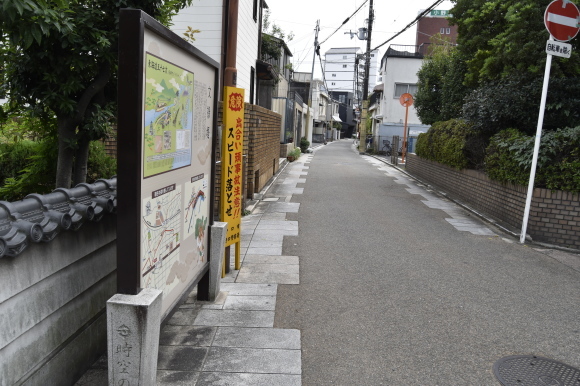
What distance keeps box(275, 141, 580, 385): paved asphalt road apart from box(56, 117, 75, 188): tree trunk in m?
2.82

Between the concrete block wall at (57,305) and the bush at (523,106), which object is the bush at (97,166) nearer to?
the concrete block wall at (57,305)

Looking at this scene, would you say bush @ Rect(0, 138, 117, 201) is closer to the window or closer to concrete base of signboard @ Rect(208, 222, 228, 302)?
concrete base of signboard @ Rect(208, 222, 228, 302)

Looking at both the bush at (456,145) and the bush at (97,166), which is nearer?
the bush at (97,166)

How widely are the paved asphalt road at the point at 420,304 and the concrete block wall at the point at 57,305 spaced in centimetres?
172

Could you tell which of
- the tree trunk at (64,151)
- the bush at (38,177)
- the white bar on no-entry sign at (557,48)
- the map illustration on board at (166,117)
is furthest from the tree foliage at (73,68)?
the white bar on no-entry sign at (557,48)

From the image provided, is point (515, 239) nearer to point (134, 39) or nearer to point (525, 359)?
point (525, 359)

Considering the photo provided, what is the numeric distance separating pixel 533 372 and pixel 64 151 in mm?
5181

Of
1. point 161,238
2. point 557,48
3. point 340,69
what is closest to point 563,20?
point 557,48

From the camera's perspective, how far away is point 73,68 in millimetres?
4844

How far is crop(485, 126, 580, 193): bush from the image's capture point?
7898 mm

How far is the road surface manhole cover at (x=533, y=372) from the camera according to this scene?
3746 millimetres

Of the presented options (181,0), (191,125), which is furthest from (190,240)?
(181,0)

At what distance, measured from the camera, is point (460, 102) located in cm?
1583

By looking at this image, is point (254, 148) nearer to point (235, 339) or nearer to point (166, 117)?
point (235, 339)
